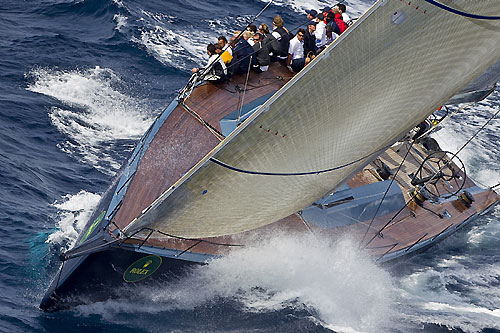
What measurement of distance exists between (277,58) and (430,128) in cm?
418

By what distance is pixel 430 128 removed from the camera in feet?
56.6

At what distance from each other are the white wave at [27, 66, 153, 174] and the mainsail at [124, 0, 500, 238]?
269 inches

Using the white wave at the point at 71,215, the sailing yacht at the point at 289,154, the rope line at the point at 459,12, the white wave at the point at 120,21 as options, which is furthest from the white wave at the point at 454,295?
the white wave at the point at 120,21

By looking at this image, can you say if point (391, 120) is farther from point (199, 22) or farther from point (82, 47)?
point (199, 22)

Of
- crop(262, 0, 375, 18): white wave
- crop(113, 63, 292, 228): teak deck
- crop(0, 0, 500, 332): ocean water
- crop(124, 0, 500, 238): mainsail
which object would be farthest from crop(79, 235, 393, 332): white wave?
crop(262, 0, 375, 18): white wave

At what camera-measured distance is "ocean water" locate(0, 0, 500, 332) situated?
44.3 feet

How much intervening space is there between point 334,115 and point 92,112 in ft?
33.8

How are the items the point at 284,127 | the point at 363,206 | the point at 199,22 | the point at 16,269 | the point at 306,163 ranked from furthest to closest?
the point at 199,22 → the point at 363,206 → the point at 16,269 → the point at 306,163 → the point at 284,127

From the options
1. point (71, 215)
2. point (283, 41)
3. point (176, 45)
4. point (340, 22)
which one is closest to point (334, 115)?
point (283, 41)

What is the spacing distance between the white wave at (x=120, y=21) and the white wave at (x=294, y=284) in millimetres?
13895

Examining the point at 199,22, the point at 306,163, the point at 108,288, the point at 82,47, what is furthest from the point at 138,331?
the point at 199,22

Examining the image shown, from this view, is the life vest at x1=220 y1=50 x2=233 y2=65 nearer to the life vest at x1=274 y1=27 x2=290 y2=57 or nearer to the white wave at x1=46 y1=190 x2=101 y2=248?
the life vest at x1=274 y1=27 x2=290 y2=57

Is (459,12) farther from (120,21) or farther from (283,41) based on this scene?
(120,21)

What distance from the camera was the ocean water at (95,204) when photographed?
44.3 ft
